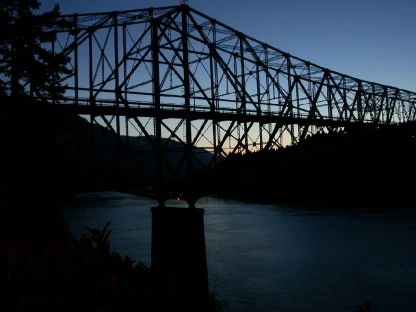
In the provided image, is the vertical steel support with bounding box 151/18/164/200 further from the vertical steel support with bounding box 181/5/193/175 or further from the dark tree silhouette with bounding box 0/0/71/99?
the dark tree silhouette with bounding box 0/0/71/99

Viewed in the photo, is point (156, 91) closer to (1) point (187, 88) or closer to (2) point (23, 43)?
(1) point (187, 88)

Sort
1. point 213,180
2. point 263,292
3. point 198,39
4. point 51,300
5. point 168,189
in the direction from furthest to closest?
1. point 198,39
2. point 263,292
3. point 168,189
4. point 213,180
5. point 51,300

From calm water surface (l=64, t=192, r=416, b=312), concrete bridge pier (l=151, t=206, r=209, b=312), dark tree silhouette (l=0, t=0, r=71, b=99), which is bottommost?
calm water surface (l=64, t=192, r=416, b=312)

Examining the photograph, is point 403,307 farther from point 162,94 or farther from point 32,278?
point 162,94

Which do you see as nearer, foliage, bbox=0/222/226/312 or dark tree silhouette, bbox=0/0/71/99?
foliage, bbox=0/222/226/312

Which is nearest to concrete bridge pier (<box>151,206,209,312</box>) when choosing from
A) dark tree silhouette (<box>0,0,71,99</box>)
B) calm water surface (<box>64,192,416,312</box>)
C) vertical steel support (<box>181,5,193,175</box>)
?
calm water surface (<box>64,192,416,312</box>)

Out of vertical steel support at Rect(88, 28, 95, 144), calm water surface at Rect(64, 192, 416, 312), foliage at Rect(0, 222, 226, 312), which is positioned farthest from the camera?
vertical steel support at Rect(88, 28, 95, 144)

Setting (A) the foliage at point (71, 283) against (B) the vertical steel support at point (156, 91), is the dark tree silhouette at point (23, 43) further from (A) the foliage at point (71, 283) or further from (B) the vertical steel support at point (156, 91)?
(A) the foliage at point (71, 283)

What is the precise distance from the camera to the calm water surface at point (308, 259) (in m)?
19.0

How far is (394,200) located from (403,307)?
39679mm

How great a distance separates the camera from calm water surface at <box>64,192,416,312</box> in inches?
750

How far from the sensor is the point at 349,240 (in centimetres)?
3506

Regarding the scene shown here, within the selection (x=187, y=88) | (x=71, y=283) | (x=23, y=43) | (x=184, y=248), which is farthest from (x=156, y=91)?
(x=71, y=283)

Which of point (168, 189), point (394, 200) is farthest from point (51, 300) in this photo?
point (394, 200)
